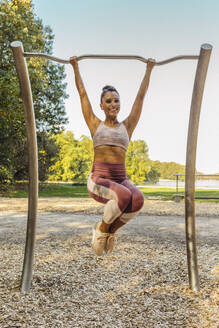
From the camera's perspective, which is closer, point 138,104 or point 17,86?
point 138,104

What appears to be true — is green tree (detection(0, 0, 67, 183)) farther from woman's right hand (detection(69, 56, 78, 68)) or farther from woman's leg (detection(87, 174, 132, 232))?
woman's leg (detection(87, 174, 132, 232))

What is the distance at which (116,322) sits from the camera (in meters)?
3.85

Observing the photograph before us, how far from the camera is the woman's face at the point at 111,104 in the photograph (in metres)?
3.17

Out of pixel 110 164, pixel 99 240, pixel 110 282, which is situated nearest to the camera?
pixel 99 240

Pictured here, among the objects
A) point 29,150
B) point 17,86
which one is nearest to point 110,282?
point 29,150

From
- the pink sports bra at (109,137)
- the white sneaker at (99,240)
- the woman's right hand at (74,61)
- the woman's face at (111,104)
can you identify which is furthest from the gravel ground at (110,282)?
the woman's right hand at (74,61)

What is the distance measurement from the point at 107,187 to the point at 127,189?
188 mm

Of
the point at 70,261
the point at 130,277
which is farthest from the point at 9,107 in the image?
the point at 130,277

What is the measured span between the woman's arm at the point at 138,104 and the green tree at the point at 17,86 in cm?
718

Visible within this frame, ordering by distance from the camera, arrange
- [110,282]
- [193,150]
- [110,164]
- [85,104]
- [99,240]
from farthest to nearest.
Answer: [110,282], [193,150], [85,104], [110,164], [99,240]

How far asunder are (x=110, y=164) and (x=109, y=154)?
Result: 4.5 inches

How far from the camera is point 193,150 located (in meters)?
4.05

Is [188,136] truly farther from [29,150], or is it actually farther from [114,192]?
[29,150]

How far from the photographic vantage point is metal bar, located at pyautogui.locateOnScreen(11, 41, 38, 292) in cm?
385
